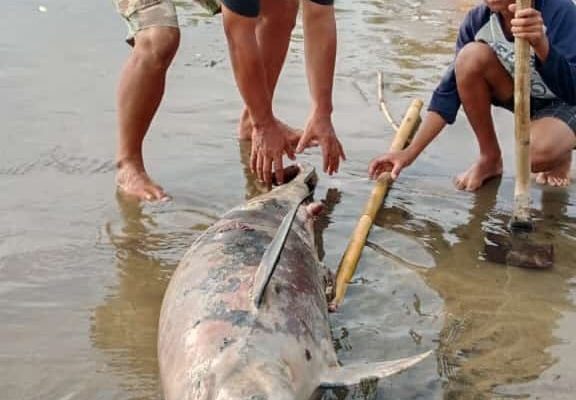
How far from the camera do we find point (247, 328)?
7.19ft

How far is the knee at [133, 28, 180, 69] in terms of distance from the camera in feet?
12.7

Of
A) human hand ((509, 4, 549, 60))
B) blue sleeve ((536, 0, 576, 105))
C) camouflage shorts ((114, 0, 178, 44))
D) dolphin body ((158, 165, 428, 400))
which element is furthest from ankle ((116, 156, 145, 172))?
blue sleeve ((536, 0, 576, 105))

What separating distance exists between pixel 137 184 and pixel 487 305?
1692 millimetres

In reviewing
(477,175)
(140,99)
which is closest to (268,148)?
(140,99)

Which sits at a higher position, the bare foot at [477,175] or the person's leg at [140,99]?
the person's leg at [140,99]

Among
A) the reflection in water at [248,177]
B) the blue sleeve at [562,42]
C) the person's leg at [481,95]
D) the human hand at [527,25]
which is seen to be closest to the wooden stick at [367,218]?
the person's leg at [481,95]

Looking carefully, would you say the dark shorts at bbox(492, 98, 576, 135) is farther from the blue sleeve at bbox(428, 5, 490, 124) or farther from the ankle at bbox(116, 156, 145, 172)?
the ankle at bbox(116, 156, 145, 172)

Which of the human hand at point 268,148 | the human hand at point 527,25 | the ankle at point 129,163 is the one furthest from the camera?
the ankle at point 129,163

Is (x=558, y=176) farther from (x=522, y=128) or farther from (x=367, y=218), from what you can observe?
(x=367, y=218)

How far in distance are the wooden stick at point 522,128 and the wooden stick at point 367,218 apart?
60 centimetres

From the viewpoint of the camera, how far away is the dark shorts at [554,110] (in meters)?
4.09

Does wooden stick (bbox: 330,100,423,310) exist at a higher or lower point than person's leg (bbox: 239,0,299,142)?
lower

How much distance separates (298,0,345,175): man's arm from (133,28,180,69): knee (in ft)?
2.02

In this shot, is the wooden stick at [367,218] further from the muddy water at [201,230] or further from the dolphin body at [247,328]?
the dolphin body at [247,328]
